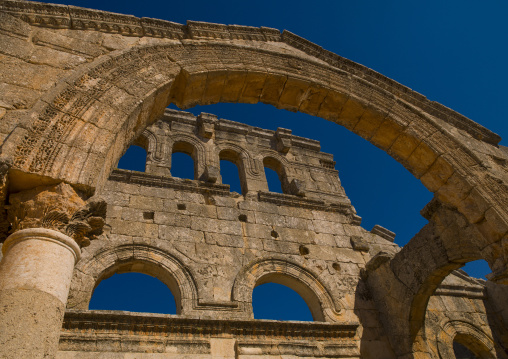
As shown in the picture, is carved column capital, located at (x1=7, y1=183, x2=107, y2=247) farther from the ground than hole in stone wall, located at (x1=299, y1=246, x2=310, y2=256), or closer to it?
closer to it

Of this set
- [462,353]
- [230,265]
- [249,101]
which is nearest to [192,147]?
[230,265]

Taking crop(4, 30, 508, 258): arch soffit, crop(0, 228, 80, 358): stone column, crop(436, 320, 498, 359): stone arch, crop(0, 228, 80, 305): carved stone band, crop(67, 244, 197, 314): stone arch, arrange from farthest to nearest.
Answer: crop(436, 320, 498, 359): stone arch
crop(67, 244, 197, 314): stone arch
crop(4, 30, 508, 258): arch soffit
crop(0, 228, 80, 305): carved stone band
crop(0, 228, 80, 358): stone column

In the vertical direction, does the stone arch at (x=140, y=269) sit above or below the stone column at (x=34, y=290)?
above

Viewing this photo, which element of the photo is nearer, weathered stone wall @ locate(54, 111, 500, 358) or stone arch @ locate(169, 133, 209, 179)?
weathered stone wall @ locate(54, 111, 500, 358)

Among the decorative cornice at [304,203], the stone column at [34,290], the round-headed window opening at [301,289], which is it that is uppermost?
the decorative cornice at [304,203]

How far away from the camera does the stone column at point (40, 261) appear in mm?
2441

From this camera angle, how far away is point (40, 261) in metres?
2.81

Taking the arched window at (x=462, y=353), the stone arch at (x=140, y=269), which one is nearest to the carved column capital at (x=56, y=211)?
the stone arch at (x=140, y=269)

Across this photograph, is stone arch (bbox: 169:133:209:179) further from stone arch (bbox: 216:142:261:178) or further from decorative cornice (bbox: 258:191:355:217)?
decorative cornice (bbox: 258:191:355:217)

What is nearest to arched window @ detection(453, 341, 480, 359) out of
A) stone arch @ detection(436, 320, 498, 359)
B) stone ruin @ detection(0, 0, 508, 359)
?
stone ruin @ detection(0, 0, 508, 359)

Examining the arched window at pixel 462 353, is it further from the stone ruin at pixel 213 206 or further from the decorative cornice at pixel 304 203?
the decorative cornice at pixel 304 203

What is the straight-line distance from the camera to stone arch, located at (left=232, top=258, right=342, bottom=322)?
7.76 meters

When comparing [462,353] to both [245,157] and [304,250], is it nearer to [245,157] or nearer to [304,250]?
[304,250]

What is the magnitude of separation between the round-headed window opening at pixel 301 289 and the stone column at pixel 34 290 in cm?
553
